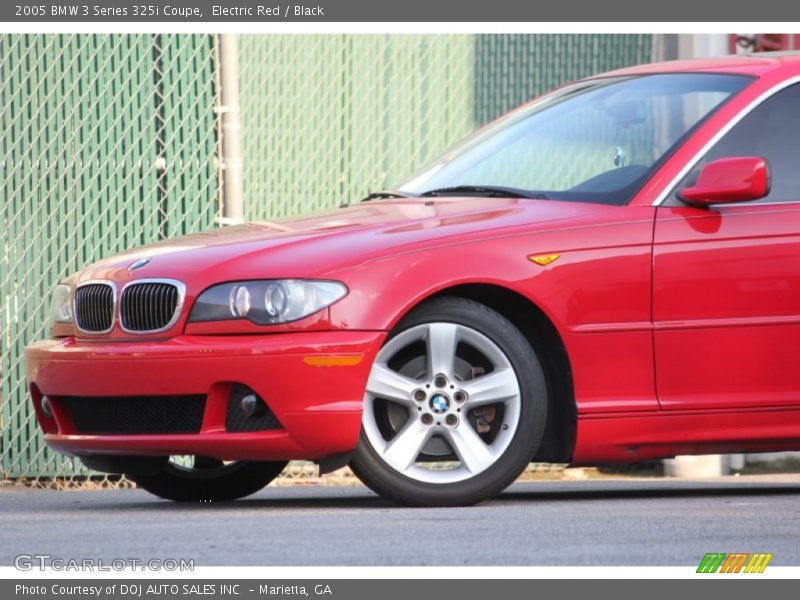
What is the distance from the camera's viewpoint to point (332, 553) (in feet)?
17.5

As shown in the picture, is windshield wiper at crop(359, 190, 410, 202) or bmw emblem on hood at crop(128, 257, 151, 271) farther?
windshield wiper at crop(359, 190, 410, 202)

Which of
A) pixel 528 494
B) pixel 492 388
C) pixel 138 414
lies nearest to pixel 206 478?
pixel 138 414

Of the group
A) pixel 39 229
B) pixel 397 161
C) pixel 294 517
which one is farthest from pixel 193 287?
pixel 397 161

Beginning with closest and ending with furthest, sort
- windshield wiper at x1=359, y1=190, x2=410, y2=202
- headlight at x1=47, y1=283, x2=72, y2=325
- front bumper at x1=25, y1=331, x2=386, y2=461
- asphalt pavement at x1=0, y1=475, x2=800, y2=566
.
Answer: asphalt pavement at x1=0, y1=475, x2=800, y2=566
front bumper at x1=25, y1=331, x2=386, y2=461
headlight at x1=47, y1=283, x2=72, y2=325
windshield wiper at x1=359, y1=190, x2=410, y2=202

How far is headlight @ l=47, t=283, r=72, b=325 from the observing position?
286 inches

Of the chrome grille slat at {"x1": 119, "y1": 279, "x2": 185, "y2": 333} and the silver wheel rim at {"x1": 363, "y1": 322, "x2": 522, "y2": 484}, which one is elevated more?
the chrome grille slat at {"x1": 119, "y1": 279, "x2": 185, "y2": 333}

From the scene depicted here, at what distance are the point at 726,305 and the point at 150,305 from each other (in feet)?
6.87

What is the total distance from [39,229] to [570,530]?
15.5 ft

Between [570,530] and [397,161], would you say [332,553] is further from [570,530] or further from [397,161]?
[397,161]

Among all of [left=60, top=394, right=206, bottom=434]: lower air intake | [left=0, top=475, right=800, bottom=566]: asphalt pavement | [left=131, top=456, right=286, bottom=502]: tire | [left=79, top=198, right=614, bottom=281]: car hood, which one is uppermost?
[left=79, top=198, right=614, bottom=281]: car hood

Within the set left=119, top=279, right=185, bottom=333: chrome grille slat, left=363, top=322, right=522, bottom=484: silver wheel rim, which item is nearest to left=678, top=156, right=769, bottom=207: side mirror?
left=363, top=322, right=522, bottom=484: silver wheel rim

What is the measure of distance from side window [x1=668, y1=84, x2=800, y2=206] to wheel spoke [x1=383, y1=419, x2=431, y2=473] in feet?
5.05

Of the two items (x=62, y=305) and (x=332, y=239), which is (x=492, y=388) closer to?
(x=332, y=239)

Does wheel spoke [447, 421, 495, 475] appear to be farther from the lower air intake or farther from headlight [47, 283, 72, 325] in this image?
headlight [47, 283, 72, 325]
